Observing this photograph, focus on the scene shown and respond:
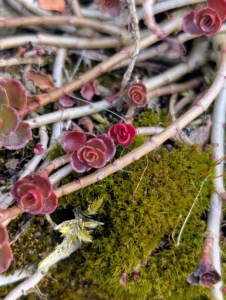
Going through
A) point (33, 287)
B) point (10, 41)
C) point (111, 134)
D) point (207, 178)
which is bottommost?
point (33, 287)

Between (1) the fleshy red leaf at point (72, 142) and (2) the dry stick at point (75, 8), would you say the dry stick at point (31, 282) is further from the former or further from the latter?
(2) the dry stick at point (75, 8)

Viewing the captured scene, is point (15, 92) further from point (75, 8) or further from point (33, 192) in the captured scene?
point (75, 8)

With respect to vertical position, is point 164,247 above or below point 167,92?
below

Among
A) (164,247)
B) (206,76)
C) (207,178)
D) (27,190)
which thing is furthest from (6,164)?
(206,76)

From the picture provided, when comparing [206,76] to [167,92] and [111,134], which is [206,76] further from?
[111,134]

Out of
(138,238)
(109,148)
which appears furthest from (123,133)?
(138,238)

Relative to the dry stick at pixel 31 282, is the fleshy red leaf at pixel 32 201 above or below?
above

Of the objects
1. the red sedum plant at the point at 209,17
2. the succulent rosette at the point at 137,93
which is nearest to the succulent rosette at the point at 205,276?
the succulent rosette at the point at 137,93
